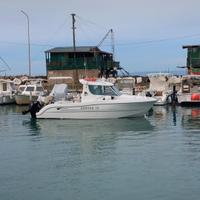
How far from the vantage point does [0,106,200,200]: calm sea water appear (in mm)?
15642

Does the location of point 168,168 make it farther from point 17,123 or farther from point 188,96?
point 188,96

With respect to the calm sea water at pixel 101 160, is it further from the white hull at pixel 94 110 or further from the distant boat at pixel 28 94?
the distant boat at pixel 28 94

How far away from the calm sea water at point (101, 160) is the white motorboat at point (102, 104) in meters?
1.00

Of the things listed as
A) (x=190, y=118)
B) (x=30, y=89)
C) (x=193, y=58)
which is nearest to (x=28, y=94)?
(x=30, y=89)

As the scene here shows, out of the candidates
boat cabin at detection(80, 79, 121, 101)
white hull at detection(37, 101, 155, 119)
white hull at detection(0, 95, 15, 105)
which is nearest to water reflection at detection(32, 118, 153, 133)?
white hull at detection(37, 101, 155, 119)

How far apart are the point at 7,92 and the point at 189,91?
20894 mm

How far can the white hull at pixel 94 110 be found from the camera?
3631cm

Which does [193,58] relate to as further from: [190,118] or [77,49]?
[190,118]

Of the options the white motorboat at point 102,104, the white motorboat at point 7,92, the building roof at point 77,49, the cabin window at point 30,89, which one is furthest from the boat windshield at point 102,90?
the building roof at point 77,49

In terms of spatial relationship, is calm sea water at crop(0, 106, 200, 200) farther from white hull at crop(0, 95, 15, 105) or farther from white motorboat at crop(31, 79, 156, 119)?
white hull at crop(0, 95, 15, 105)

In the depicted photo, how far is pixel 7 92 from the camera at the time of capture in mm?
58812

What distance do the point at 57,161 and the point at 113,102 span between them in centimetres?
1546

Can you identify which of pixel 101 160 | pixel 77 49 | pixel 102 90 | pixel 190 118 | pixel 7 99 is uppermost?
pixel 77 49

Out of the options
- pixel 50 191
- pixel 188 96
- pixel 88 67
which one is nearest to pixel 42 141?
pixel 50 191
